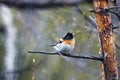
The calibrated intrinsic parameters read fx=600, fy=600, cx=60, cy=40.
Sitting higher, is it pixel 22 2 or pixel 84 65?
pixel 22 2

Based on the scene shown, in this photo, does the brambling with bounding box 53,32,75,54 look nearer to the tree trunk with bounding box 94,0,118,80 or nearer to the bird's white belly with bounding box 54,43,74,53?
the bird's white belly with bounding box 54,43,74,53

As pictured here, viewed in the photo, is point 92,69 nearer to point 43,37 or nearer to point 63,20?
point 63,20

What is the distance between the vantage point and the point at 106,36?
396 cm

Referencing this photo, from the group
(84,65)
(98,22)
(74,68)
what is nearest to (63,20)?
(74,68)

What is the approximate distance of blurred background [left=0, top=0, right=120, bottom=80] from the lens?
7.37m

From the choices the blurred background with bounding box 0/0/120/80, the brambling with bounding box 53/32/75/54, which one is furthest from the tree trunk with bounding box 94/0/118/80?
the blurred background with bounding box 0/0/120/80

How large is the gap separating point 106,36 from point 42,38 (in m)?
5.62

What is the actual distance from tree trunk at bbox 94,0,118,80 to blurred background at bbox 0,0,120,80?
2646 mm

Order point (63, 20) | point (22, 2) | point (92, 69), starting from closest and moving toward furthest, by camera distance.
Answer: point (92, 69) → point (63, 20) → point (22, 2)

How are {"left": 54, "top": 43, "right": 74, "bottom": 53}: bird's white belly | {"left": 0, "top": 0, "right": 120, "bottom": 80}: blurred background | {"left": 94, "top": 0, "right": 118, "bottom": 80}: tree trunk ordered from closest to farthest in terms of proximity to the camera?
{"left": 94, "top": 0, "right": 118, "bottom": 80}: tree trunk < {"left": 54, "top": 43, "right": 74, "bottom": 53}: bird's white belly < {"left": 0, "top": 0, "right": 120, "bottom": 80}: blurred background

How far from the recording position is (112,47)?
13.0ft

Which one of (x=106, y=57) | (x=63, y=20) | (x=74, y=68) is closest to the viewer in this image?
(x=106, y=57)

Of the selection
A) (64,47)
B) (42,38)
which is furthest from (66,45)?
(42,38)

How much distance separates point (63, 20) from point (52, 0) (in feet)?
15.7
